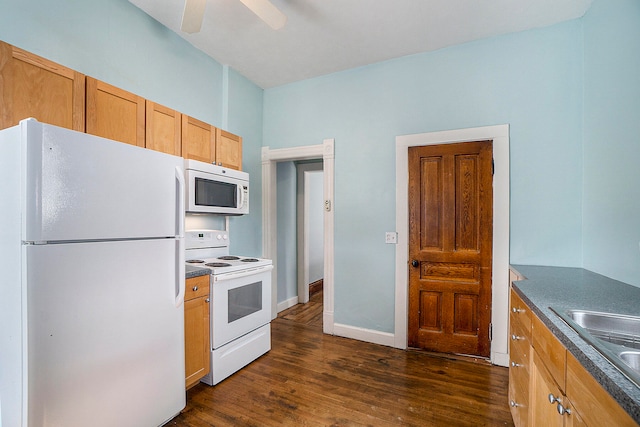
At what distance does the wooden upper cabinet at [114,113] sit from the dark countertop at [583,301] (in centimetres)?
251

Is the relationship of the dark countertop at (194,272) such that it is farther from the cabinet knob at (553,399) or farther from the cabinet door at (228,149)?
the cabinet knob at (553,399)

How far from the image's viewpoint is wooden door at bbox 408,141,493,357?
2.54 metres

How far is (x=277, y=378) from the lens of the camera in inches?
89.3

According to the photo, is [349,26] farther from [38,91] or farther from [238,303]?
[238,303]

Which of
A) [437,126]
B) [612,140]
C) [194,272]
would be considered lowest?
[194,272]

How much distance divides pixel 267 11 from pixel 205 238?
1973mm

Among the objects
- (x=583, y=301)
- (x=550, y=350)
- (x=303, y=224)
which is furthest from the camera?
(x=303, y=224)

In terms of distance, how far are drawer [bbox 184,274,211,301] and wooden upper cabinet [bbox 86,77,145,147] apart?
1.04 metres

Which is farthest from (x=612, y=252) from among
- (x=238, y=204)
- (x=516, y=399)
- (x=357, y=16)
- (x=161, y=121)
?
(x=161, y=121)

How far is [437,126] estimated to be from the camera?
2715mm

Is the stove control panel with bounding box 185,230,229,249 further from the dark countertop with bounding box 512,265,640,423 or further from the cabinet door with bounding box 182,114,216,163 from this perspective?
the dark countertop with bounding box 512,265,640,423

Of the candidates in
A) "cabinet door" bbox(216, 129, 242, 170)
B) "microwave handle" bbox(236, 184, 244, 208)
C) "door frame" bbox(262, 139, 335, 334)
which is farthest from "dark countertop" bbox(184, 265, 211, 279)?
"door frame" bbox(262, 139, 335, 334)

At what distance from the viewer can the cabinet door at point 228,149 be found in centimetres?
270

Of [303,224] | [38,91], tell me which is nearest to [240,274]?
[38,91]
